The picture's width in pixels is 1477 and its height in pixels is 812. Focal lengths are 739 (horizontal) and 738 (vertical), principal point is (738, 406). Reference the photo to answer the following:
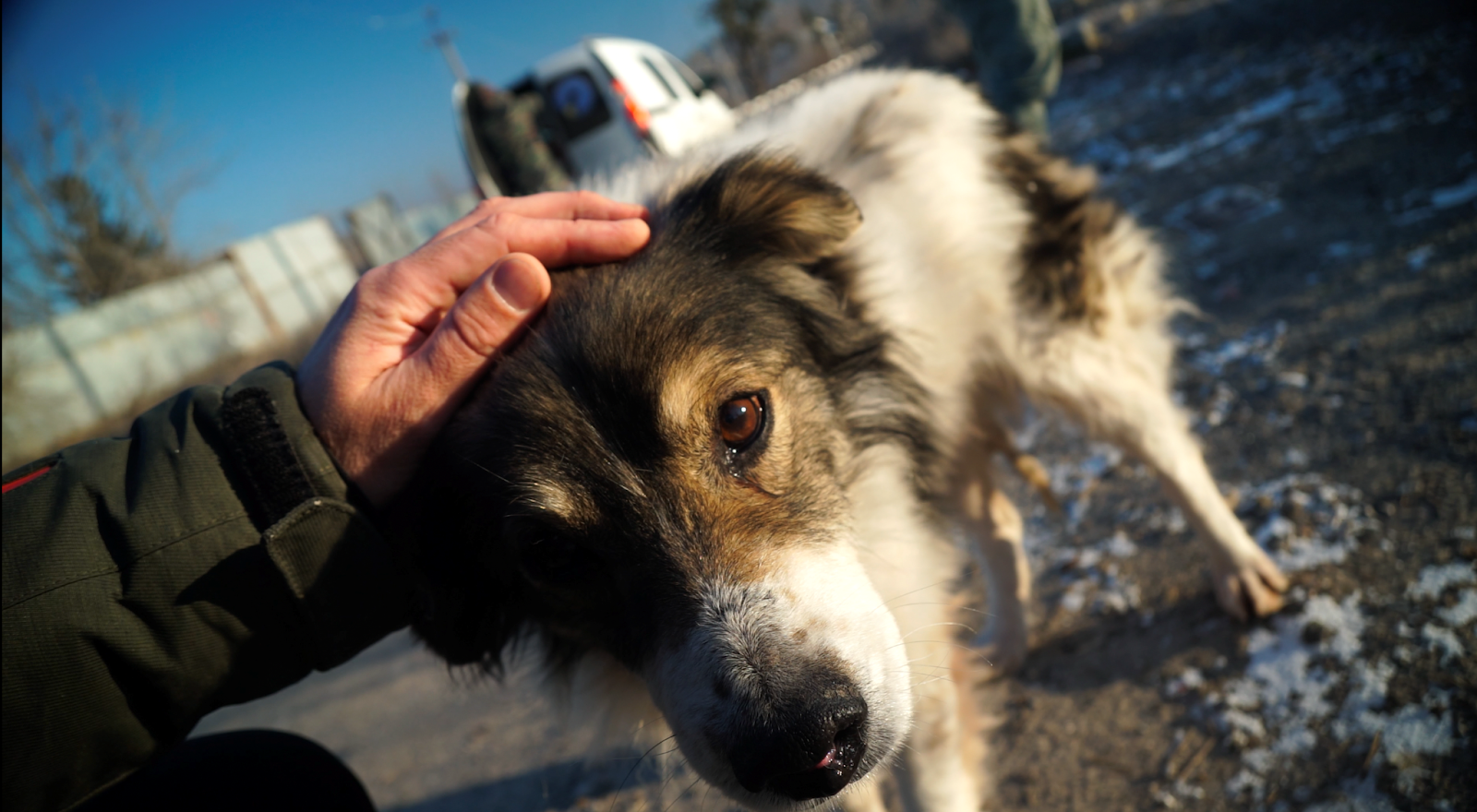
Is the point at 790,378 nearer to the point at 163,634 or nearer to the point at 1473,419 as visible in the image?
the point at 163,634

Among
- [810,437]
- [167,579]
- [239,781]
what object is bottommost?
[239,781]

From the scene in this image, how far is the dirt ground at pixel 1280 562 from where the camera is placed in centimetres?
219

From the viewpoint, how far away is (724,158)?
2.49 metres

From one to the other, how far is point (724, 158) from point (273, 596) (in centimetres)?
182

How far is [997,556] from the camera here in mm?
3129

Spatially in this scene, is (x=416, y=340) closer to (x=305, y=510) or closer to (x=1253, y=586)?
(x=305, y=510)

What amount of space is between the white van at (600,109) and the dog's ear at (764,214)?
23.5ft

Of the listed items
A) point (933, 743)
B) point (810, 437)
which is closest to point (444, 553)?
point (810, 437)

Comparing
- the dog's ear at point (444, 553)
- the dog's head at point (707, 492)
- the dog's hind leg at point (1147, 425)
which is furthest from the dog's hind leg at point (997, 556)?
the dog's ear at point (444, 553)

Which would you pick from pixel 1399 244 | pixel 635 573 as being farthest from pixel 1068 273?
pixel 1399 244

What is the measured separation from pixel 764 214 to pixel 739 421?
661 millimetres

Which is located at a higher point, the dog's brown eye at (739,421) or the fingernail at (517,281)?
the fingernail at (517,281)

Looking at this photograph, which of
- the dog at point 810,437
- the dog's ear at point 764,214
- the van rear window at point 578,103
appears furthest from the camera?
the van rear window at point 578,103

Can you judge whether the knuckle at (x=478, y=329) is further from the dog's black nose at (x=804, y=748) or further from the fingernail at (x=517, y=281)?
the dog's black nose at (x=804, y=748)
